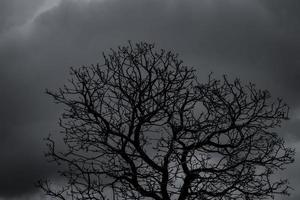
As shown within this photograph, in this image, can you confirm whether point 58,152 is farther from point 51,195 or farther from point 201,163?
point 201,163

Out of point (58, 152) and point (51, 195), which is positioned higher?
point (58, 152)

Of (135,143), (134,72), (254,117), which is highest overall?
(134,72)

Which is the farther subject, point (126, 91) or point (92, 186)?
point (126, 91)

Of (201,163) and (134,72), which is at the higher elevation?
(134,72)

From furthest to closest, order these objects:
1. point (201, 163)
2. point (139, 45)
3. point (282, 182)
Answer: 1. point (139, 45)
2. point (282, 182)
3. point (201, 163)

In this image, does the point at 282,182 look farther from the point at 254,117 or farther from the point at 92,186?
the point at 92,186

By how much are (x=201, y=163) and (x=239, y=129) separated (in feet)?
4.10

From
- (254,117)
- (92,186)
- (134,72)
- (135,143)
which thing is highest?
(134,72)

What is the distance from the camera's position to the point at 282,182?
12.2 m

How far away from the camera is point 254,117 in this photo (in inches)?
497

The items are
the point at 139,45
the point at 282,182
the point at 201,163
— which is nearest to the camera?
the point at 201,163

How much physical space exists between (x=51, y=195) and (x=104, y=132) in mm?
1842

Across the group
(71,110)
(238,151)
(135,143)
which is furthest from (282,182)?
(71,110)

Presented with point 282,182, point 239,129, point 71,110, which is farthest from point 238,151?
point 71,110
